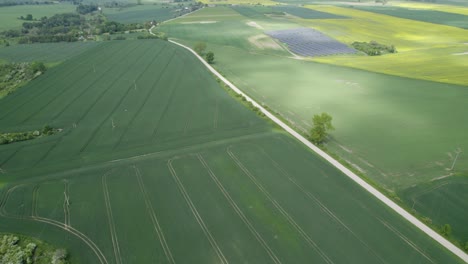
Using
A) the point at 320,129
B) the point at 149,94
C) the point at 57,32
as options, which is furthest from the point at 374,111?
the point at 57,32

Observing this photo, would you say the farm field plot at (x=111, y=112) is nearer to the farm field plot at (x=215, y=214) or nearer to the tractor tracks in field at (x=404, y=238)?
the farm field plot at (x=215, y=214)

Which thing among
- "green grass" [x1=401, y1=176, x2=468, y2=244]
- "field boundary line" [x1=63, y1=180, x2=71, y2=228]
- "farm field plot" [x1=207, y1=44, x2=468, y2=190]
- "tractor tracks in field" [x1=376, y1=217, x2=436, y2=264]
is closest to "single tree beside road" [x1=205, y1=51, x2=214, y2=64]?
"farm field plot" [x1=207, y1=44, x2=468, y2=190]

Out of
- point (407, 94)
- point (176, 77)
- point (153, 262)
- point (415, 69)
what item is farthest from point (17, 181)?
point (415, 69)

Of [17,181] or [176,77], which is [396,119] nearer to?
[176,77]

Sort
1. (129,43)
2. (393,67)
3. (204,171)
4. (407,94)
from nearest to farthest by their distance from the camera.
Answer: (204,171)
(407,94)
(393,67)
(129,43)

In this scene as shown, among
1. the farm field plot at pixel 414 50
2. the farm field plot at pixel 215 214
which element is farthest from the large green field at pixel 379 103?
the farm field plot at pixel 215 214

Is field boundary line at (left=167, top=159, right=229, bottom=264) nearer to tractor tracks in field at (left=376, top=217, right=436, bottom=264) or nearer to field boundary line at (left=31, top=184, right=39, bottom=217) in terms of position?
field boundary line at (left=31, top=184, right=39, bottom=217)
